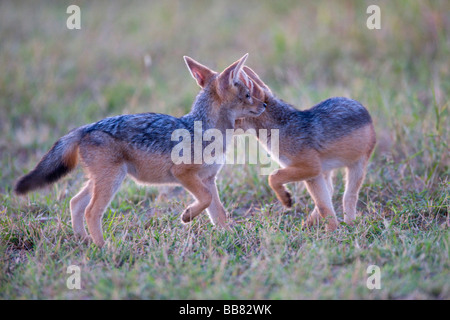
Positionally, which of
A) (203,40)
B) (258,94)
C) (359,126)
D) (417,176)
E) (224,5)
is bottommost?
(417,176)

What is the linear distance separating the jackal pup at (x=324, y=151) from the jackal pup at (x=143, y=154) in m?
0.55

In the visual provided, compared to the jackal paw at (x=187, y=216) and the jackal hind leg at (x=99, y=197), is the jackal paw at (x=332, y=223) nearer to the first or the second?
the jackal paw at (x=187, y=216)

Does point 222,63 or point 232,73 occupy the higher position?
point 222,63

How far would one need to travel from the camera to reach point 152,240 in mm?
5125

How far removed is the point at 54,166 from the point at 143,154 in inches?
35.0

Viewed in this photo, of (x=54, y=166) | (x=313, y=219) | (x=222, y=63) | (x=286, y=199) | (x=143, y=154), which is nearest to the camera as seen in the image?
(x=54, y=166)

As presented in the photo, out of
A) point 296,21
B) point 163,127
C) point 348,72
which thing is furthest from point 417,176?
point 296,21

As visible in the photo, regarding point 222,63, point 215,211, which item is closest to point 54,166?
point 215,211

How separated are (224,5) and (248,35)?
262 cm

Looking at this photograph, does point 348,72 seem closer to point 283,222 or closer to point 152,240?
point 283,222

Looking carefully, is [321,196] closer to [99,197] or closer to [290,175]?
[290,175]

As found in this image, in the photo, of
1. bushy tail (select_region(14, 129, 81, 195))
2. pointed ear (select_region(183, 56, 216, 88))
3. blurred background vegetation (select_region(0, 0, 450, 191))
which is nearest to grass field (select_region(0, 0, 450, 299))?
blurred background vegetation (select_region(0, 0, 450, 191))

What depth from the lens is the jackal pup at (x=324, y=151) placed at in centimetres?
553

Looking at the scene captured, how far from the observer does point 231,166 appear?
716cm
